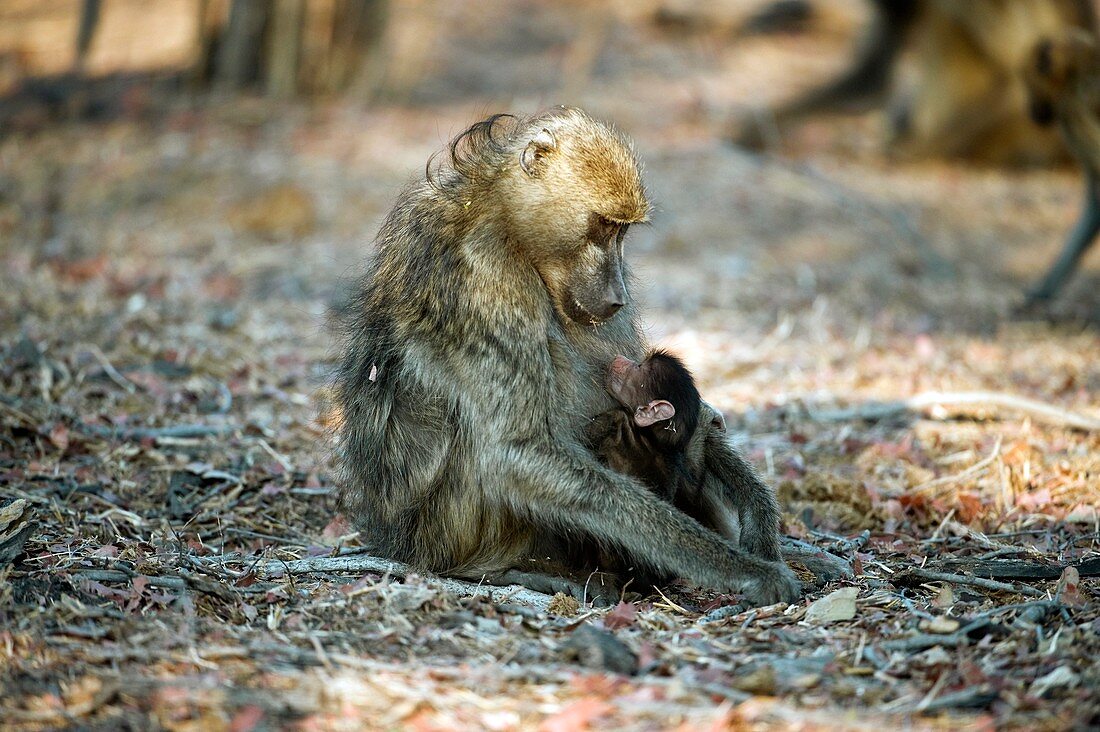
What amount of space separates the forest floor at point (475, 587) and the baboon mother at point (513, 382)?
0.68 feet

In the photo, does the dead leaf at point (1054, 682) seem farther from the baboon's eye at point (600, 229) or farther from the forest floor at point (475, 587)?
the baboon's eye at point (600, 229)

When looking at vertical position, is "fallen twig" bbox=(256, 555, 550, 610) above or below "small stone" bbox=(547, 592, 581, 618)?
below

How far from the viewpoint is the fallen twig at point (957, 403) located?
4.87 m

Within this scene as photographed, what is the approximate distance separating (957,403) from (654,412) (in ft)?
7.40

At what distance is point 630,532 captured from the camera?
333cm

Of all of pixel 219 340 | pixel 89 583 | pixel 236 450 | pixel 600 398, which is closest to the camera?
pixel 89 583

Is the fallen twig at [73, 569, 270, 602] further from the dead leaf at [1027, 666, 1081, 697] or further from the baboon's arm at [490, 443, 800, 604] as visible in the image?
the dead leaf at [1027, 666, 1081, 697]

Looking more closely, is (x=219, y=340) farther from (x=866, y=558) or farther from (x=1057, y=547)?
(x=1057, y=547)

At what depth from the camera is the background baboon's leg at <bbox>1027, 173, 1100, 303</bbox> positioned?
8.03 meters

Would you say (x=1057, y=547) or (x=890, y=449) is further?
(x=890, y=449)

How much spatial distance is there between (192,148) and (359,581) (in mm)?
6785

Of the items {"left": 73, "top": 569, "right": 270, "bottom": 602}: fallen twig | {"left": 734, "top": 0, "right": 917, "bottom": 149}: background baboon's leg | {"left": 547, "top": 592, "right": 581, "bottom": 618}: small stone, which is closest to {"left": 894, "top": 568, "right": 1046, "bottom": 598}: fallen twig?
{"left": 547, "top": 592, "right": 581, "bottom": 618}: small stone

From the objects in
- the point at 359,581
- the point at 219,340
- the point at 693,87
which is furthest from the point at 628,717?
the point at 693,87

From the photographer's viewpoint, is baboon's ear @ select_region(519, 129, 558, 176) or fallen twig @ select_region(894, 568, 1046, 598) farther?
baboon's ear @ select_region(519, 129, 558, 176)
